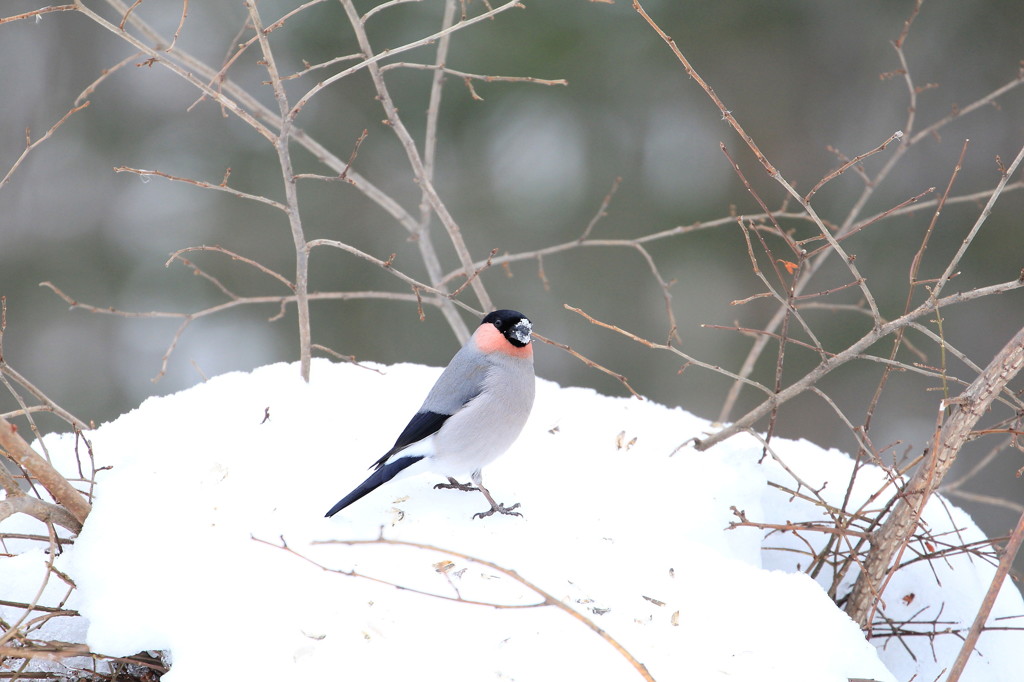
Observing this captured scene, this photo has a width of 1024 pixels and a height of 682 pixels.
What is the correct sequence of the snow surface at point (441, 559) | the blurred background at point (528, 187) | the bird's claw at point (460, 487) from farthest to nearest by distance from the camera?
the blurred background at point (528, 187), the bird's claw at point (460, 487), the snow surface at point (441, 559)

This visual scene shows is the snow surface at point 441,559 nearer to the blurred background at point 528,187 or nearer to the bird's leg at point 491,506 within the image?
the bird's leg at point 491,506

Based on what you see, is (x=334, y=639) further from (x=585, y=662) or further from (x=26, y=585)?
(x=26, y=585)

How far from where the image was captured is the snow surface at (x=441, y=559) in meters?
1.82

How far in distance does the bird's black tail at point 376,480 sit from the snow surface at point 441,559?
64mm

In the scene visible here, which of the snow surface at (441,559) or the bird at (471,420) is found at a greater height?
the bird at (471,420)

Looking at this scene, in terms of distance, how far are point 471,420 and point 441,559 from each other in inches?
19.4

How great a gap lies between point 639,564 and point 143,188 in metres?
7.49

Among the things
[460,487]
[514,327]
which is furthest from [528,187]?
[460,487]

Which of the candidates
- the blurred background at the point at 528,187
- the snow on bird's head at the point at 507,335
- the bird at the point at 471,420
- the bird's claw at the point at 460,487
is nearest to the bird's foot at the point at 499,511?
the bird at the point at 471,420

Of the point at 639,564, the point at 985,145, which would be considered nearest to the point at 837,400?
the point at 985,145

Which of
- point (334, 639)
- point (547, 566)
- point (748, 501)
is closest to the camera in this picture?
point (334, 639)

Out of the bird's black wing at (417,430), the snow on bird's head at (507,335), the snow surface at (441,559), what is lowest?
the snow surface at (441,559)

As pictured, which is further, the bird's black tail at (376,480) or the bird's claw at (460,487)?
the bird's claw at (460,487)

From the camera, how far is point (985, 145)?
22.9ft
